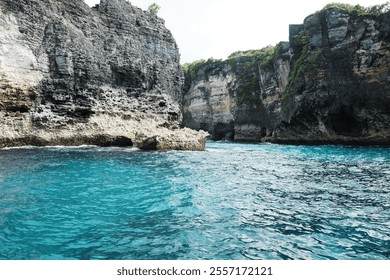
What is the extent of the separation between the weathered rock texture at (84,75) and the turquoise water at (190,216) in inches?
394

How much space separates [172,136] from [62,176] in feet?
36.7

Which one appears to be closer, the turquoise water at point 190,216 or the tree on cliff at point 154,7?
the turquoise water at point 190,216

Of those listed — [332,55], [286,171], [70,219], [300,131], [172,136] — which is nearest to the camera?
[70,219]

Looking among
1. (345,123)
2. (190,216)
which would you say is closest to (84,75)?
(190,216)

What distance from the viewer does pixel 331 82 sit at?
32.9 meters

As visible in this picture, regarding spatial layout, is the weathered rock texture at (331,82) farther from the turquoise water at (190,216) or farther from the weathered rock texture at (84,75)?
the turquoise water at (190,216)

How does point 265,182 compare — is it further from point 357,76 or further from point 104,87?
point 357,76

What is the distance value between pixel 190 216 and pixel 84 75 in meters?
19.8

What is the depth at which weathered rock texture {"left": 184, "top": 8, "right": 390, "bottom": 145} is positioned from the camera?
97.9ft

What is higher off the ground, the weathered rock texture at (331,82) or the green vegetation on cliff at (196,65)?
the green vegetation on cliff at (196,65)

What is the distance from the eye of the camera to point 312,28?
34.6 meters

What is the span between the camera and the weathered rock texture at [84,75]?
1881 centimetres

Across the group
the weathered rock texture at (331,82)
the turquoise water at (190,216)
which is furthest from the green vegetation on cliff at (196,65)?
the turquoise water at (190,216)
